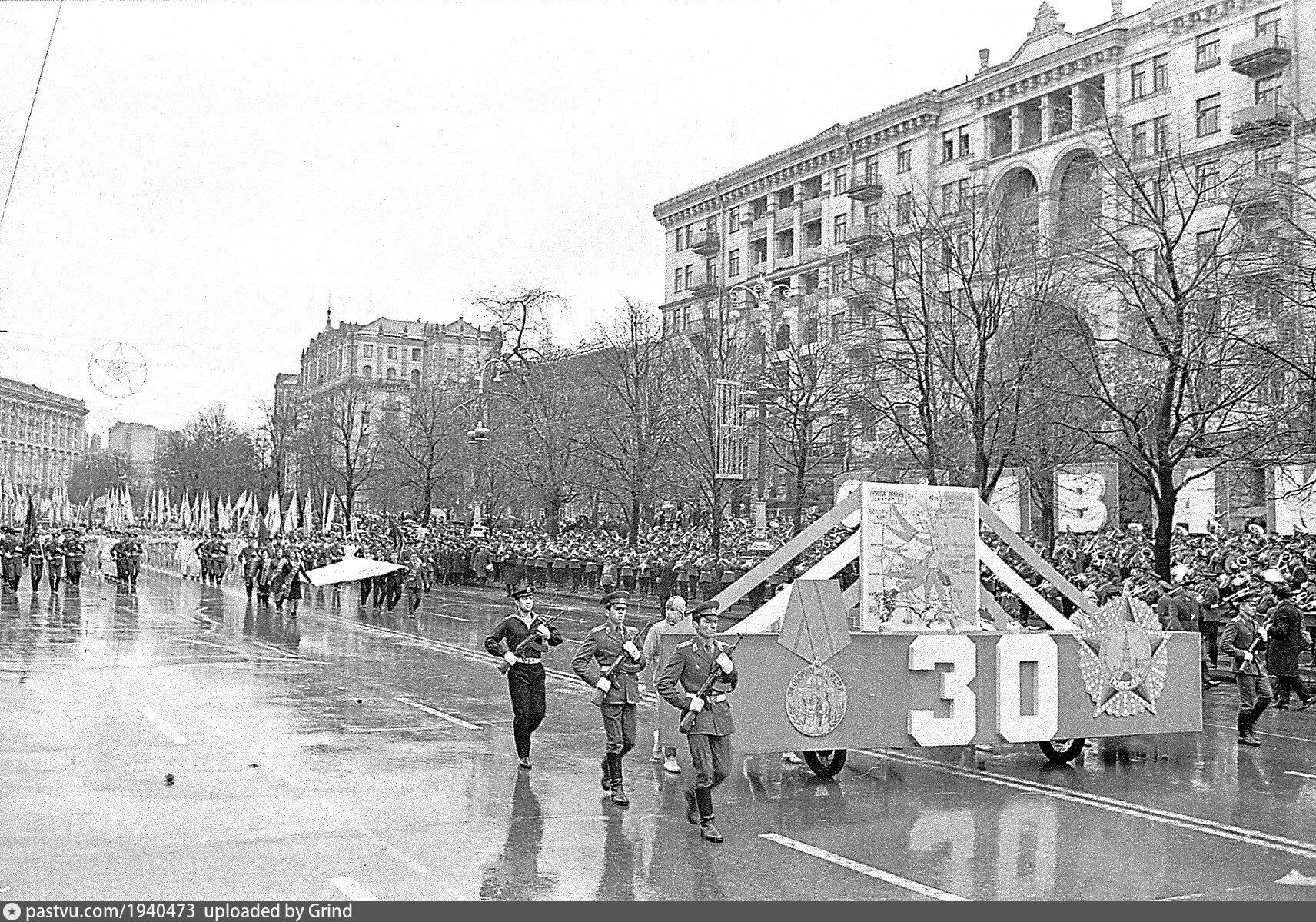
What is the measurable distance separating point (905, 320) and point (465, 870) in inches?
1069

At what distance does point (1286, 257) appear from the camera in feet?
75.7

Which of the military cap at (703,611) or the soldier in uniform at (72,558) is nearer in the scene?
the military cap at (703,611)

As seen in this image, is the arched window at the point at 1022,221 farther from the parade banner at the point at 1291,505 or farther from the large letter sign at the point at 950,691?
the large letter sign at the point at 950,691

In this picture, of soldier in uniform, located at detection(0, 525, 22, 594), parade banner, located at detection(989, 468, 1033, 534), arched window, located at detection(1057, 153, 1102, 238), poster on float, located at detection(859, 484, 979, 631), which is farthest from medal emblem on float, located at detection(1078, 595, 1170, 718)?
soldier in uniform, located at detection(0, 525, 22, 594)

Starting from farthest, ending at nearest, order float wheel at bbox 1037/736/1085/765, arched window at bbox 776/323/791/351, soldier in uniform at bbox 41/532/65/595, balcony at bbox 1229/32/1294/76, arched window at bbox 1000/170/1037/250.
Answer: balcony at bbox 1229/32/1294/76 → soldier in uniform at bbox 41/532/65/595 → arched window at bbox 776/323/791/351 → arched window at bbox 1000/170/1037/250 → float wheel at bbox 1037/736/1085/765

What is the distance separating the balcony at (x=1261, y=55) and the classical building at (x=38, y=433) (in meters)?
105

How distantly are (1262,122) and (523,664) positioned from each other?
26.5m

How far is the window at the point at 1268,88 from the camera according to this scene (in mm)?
48281

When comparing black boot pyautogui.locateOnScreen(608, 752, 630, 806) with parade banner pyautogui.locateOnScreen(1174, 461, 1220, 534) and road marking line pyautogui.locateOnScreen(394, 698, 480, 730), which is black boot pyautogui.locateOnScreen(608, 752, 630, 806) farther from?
parade banner pyautogui.locateOnScreen(1174, 461, 1220, 534)

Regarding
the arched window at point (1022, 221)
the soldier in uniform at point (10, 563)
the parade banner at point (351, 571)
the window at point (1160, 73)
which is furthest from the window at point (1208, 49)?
the soldier in uniform at point (10, 563)

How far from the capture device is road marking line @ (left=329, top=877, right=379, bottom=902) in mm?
7895

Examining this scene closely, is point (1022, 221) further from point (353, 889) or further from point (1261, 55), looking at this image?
point (353, 889)

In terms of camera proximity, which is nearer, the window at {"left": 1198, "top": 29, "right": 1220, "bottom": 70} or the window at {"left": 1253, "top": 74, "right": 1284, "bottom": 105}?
the window at {"left": 1253, "top": 74, "right": 1284, "bottom": 105}

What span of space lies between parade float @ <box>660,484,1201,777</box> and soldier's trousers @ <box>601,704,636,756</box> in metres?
0.81
